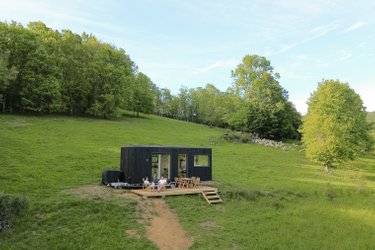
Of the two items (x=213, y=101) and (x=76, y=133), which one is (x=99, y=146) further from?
(x=213, y=101)

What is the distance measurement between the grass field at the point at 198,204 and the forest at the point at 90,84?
9846mm

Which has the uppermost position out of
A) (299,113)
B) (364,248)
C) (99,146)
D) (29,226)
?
(299,113)

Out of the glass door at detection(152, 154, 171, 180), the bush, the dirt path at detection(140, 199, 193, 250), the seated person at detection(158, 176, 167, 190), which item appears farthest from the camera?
the glass door at detection(152, 154, 171, 180)

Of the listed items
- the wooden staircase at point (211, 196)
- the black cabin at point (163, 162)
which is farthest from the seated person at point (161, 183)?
the wooden staircase at point (211, 196)

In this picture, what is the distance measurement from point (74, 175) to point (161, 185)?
6.88 m

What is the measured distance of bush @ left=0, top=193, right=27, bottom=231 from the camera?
14.5 m

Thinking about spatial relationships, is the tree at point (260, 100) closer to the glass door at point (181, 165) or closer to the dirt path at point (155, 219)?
the glass door at point (181, 165)

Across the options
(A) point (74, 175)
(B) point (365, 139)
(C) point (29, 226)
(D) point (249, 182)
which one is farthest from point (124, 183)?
(B) point (365, 139)

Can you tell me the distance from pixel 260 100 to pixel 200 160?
41.0 metres

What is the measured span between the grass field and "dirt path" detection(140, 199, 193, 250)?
43cm

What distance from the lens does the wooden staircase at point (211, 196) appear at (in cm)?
2170

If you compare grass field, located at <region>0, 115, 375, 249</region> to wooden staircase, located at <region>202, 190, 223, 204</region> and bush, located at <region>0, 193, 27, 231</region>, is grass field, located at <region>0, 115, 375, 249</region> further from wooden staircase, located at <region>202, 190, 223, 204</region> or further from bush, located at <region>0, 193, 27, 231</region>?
wooden staircase, located at <region>202, 190, 223, 204</region>

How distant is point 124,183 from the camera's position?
22406 mm

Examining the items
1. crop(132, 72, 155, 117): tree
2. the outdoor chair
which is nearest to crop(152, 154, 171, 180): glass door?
the outdoor chair
